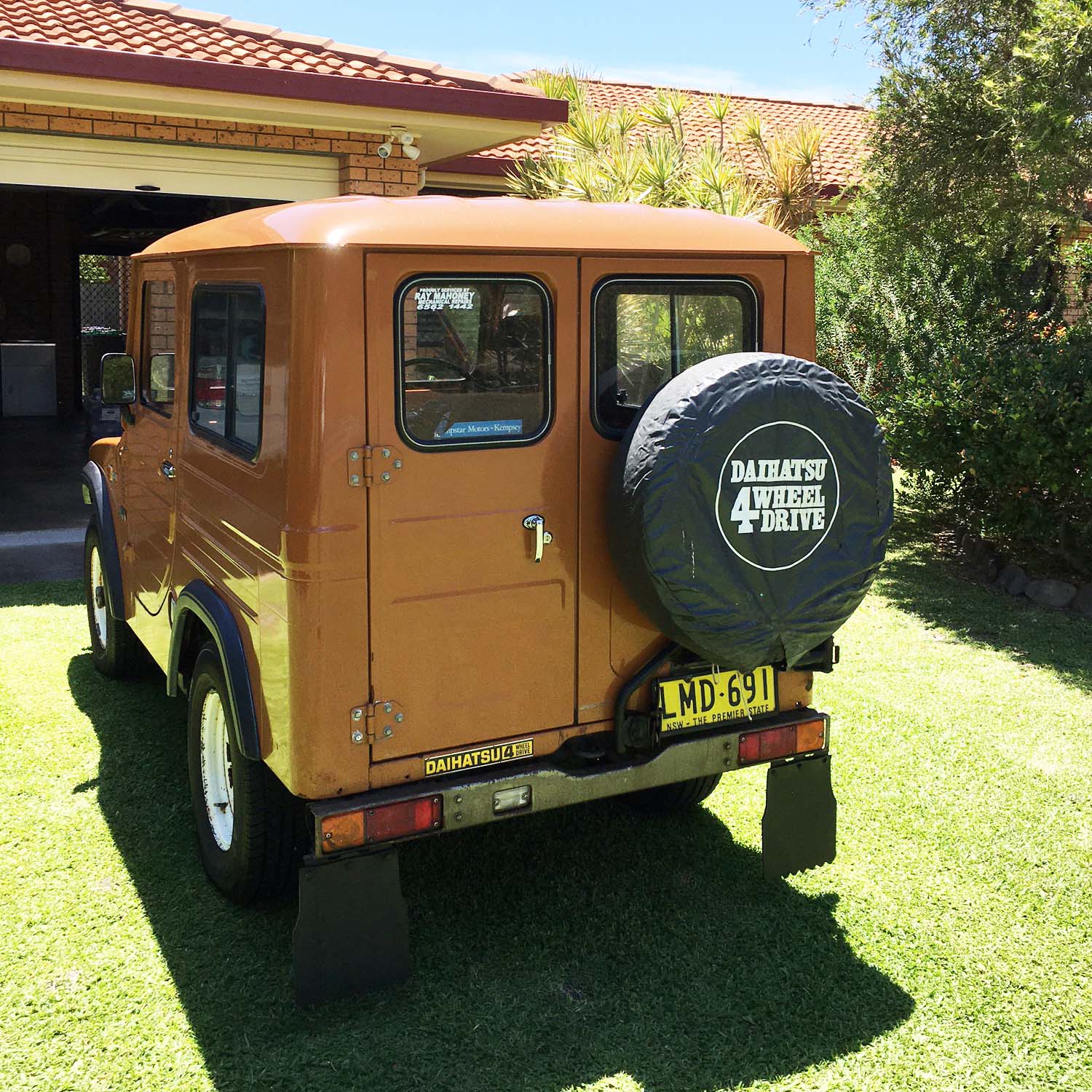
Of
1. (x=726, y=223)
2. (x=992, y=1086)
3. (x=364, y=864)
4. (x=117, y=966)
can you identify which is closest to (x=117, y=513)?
(x=117, y=966)

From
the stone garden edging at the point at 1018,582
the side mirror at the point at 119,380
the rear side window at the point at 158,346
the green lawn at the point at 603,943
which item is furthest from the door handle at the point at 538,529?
the stone garden edging at the point at 1018,582

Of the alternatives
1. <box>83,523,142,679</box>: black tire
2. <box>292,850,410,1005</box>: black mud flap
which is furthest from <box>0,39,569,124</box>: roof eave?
<box>292,850,410,1005</box>: black mud flap

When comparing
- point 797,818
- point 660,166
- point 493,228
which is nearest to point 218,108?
point 660,166

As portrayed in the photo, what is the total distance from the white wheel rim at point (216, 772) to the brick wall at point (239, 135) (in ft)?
19.2

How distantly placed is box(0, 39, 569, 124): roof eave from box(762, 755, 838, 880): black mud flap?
6.26m

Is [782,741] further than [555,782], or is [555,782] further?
[782,741]

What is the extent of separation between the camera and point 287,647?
3.20m

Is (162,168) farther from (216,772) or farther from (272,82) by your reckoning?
(216,772)

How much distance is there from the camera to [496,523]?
3.40 meters

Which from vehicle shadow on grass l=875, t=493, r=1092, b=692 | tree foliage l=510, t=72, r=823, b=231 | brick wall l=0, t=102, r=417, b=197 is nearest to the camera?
vehicle shadow on grass l=875, t=493, r=1092, b=692

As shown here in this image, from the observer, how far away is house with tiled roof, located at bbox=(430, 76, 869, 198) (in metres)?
12.0

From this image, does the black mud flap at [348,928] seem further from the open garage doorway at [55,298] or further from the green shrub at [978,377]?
the open garage doorway at [55,298]

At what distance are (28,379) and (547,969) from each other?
16.1 m

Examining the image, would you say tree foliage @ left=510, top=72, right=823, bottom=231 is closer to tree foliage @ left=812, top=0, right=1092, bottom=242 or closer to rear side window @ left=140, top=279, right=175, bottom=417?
tree foliage @ left=812, top=0, right=1092, bottom=242
